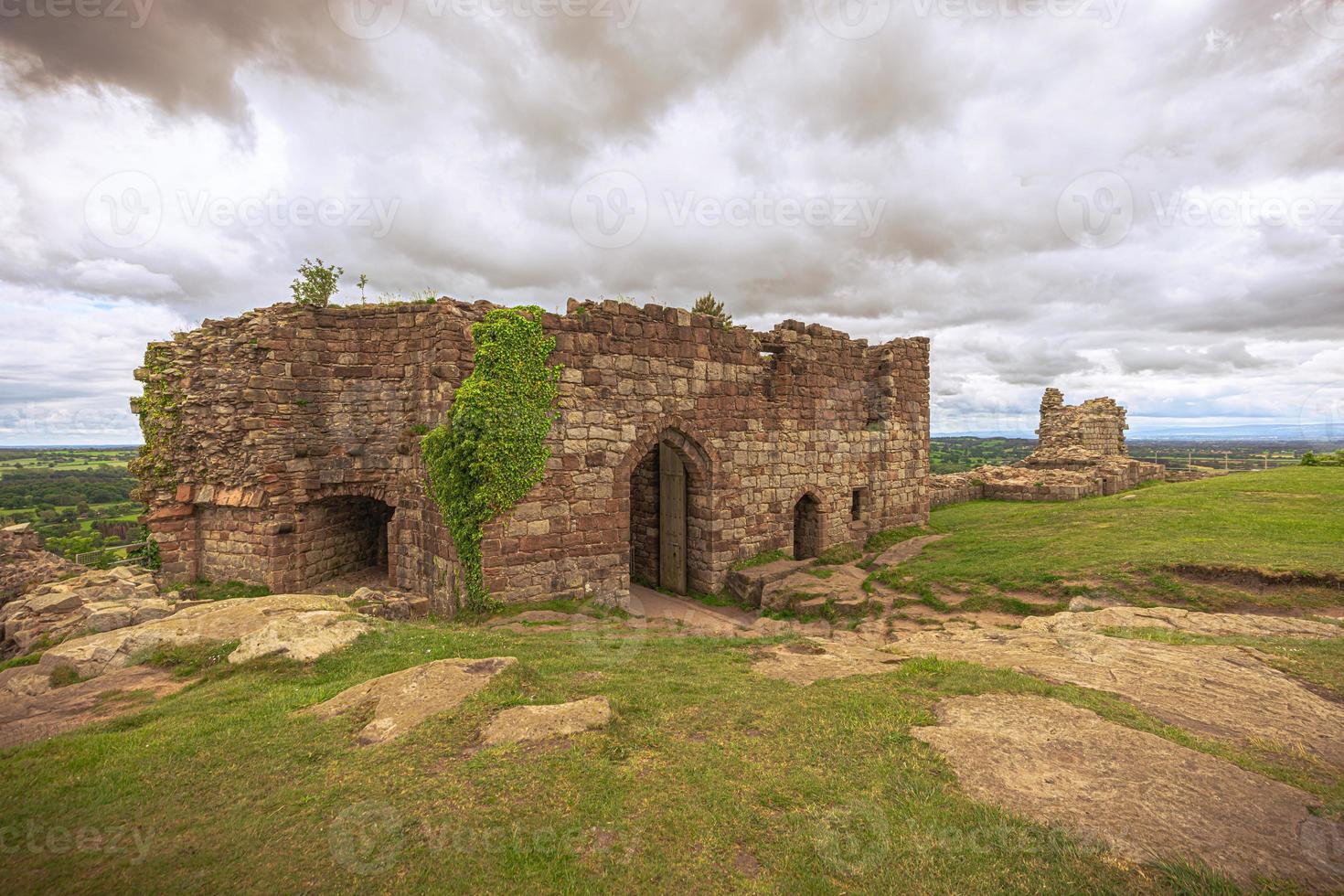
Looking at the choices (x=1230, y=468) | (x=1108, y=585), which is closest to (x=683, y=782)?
(x=1108, y=585)

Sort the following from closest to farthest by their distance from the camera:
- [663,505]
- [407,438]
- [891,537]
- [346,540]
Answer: [407,438]
[346,540]
[663,505]
[891,537]

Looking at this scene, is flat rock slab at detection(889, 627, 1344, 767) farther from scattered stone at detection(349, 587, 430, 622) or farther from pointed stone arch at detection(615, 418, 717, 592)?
scattered stone at detection(349, 587, 430, 622)

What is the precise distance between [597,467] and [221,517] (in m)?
9.29

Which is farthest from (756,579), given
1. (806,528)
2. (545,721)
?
(545,721)

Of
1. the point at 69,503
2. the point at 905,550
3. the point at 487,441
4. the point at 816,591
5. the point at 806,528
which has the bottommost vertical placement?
the point at 816,591

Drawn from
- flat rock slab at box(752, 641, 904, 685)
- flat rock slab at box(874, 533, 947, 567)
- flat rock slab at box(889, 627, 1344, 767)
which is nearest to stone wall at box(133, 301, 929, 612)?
flat rock slab at box(874, 533, 947, 567)

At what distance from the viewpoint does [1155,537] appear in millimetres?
12398

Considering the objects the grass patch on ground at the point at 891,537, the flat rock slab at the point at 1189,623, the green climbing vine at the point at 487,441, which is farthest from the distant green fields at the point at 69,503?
the grass patch on ground at the point at 891,537

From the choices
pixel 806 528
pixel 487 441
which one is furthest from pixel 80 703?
pixel 806 528

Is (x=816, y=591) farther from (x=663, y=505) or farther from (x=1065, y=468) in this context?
(x=1065, y=468)

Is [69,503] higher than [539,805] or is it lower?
lower

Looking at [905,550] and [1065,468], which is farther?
[1065,468]

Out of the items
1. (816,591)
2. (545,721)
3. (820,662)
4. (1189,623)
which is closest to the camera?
(545,721)

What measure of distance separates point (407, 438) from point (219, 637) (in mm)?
6498
